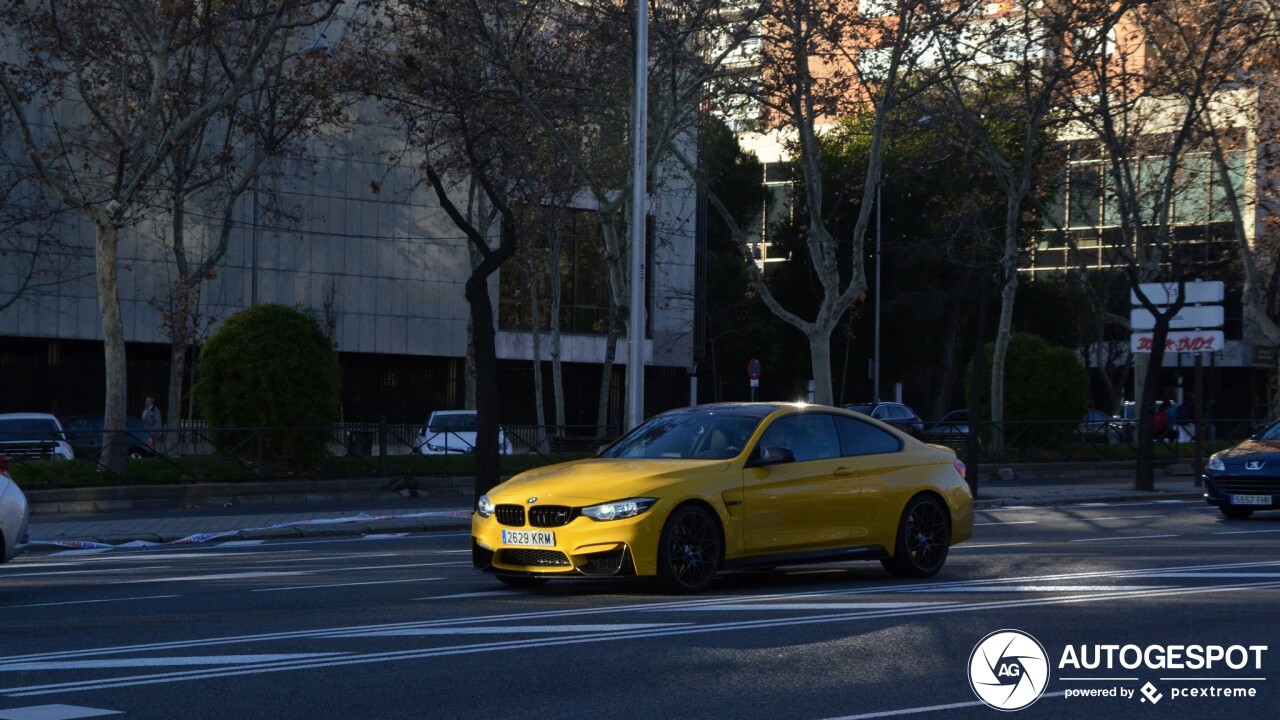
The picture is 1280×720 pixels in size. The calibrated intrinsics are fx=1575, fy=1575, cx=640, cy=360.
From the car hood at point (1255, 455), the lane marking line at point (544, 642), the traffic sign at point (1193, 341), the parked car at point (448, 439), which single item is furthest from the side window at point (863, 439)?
the traffic sign at point (1193, 341)

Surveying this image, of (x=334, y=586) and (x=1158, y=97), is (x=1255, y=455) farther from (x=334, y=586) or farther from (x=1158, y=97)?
(x=1158, y=97)

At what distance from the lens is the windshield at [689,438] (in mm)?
12672

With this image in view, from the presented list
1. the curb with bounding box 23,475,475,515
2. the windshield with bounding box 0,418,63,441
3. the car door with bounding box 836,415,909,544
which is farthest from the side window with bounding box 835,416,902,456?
the windshield with bounding box 0,418,63,441

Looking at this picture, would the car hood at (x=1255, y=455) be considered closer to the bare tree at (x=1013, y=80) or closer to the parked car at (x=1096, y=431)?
the bare tree at (x=1013, y=80)

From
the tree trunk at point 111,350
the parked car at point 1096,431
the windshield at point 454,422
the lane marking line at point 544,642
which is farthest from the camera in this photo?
the parked car at point 1096,431

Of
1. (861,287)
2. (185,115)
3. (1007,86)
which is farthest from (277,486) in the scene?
(1007,86)

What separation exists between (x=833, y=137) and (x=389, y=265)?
64.8 ft

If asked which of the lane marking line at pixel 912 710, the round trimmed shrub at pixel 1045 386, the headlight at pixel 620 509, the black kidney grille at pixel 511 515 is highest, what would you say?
the round trimmed shrub at pixel 1045 386

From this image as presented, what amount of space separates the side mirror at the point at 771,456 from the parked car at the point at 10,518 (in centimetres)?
632

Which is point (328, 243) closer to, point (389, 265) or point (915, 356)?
point (389, 265)

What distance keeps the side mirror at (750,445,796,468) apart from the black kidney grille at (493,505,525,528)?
6.15 ft

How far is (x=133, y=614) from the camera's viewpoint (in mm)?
11398

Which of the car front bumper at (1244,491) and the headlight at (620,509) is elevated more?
the headlight at (620,509)

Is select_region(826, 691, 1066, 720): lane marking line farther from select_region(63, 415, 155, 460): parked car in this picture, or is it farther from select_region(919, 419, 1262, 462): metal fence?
select_region(919, 419, 1262, 462): metal fence
